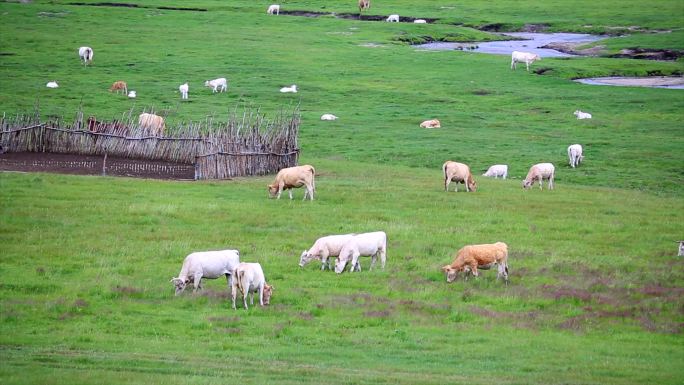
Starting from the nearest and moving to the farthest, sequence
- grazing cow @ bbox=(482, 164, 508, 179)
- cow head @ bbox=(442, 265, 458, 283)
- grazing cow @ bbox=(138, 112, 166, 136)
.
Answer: cow head @ bbox=(442, 265, 458, 283), grazing cow @ bbox=(138, 112, 166, 136), grazing cow @ bbox=(482, 164, 508, 179)

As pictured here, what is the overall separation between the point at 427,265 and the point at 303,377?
8464mm

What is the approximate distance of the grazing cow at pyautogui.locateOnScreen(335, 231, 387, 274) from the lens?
23.1 meters

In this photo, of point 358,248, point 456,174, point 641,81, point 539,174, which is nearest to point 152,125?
point 456,174

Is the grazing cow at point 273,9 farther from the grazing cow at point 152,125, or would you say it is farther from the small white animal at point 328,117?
the grazing cow at point 152,125

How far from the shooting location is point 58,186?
3105 cm

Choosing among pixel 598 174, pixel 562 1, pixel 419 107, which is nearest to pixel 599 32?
pixel 562 1

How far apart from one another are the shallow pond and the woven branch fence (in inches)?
1770

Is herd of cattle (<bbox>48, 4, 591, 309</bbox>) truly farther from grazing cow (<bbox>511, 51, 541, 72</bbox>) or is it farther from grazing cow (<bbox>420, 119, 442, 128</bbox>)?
grazing cow (<bbox>511, 51, 541, 72</bbox>)

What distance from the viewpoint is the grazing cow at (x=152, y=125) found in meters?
37.1

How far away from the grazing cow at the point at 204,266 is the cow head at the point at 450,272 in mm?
4490

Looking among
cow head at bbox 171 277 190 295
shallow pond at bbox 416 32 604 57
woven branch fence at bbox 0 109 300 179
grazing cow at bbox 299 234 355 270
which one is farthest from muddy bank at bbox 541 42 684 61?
cow head at bbox 171 277 190 295

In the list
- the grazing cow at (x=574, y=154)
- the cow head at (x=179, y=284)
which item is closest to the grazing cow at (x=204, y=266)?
the cow head at (x=179, y=284)

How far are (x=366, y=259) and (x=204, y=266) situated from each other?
5.18 m

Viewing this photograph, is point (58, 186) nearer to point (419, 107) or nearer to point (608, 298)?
point (608, 298)
